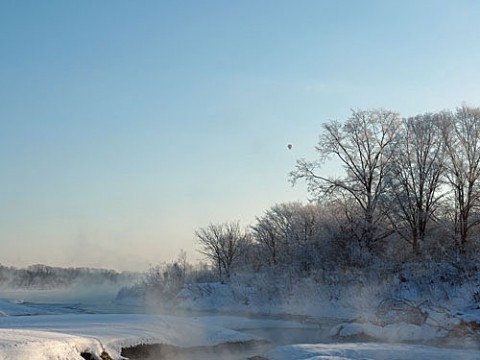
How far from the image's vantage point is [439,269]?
1323 inches

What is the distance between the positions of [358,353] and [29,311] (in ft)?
79.5

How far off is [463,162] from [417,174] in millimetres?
3510

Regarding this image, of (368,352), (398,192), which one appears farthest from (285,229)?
(368,352)

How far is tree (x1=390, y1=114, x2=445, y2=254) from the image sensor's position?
1699 inches

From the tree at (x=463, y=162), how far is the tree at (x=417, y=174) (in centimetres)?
76

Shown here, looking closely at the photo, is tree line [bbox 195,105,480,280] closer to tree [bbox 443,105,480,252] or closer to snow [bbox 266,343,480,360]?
tree [bbox 443,105,480,252]

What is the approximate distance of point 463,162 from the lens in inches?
1673

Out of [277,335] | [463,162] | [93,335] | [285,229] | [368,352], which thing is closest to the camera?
[368,352]

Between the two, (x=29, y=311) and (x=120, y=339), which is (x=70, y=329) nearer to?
(x=120, y=339)

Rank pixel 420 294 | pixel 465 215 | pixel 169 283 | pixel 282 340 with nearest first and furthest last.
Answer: pixel 282 340, pixel 420 294, pixel 465 215, pixel 169 283

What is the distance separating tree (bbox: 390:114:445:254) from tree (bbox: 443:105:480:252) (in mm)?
758

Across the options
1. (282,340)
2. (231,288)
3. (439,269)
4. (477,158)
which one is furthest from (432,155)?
(282,340)

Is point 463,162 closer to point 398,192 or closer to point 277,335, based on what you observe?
point 398,192

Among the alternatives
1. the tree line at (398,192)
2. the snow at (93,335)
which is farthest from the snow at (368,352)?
the tree line at (398,192)
